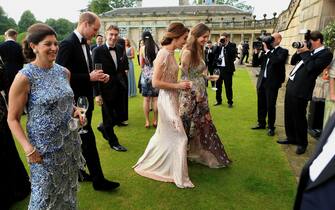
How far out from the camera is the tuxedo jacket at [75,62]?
326 cm

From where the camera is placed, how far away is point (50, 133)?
2.47m

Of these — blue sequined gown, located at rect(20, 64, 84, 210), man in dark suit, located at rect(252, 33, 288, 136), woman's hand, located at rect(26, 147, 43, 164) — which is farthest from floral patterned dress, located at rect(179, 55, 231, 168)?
woman's hand, located at rect(26, 147, 43, 164)

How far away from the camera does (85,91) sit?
3.55m

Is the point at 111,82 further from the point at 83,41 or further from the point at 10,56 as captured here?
the point at 10,56

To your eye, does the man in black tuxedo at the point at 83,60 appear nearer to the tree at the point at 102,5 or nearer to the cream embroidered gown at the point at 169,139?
the cream embroidered gown at the point at 169,139

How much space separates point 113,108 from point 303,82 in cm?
347

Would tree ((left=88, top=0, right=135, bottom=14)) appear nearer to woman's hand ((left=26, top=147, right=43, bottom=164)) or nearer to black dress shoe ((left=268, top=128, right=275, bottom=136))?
black dress shoe ((left=268, top=128, right=275, bottom=136))

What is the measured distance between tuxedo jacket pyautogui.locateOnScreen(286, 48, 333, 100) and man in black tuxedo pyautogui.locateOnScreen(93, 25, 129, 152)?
3.21 metres

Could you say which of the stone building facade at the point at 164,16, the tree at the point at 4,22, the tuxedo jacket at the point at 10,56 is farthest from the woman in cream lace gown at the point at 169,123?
the tree at the point at 4,22

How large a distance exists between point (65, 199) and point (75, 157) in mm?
420

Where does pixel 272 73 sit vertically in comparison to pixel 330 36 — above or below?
below

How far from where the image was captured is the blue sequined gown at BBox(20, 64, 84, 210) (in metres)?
2.37

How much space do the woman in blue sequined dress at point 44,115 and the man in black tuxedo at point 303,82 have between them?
158 inches

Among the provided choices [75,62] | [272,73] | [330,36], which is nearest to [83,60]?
[75,62]
